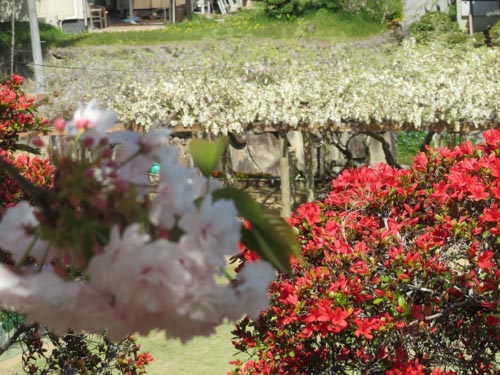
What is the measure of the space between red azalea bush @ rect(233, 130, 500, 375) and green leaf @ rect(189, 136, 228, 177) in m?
2.87

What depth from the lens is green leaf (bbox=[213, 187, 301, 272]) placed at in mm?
1359

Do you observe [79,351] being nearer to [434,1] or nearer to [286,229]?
[286,229]

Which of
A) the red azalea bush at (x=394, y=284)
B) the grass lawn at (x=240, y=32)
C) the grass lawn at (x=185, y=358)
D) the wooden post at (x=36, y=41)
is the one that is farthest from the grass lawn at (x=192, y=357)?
the grass lawn at (x=240, y=32)

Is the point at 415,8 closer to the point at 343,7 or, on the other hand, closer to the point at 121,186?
the point at 343,7

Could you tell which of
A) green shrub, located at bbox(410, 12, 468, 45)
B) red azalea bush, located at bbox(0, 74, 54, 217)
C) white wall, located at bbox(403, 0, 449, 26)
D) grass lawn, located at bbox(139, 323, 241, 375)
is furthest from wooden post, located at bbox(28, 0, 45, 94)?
red azalea bush, located at bbox(0, 74, 54, 217)

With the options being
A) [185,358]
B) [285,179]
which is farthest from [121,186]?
[285,179]

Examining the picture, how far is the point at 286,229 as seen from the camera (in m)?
1.44

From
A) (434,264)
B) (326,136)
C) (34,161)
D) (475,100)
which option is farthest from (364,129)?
(434,264)

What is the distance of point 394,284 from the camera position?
4414mm

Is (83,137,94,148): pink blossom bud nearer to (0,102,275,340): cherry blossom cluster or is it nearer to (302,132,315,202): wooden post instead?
(0,102,275,340): cherry blossom cluster

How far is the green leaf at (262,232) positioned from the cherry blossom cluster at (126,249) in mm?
35

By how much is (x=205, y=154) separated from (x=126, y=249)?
34 centimetres

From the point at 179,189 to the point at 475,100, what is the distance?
13431 mm

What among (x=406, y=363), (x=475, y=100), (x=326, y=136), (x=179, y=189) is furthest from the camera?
(x=326, y=136)
